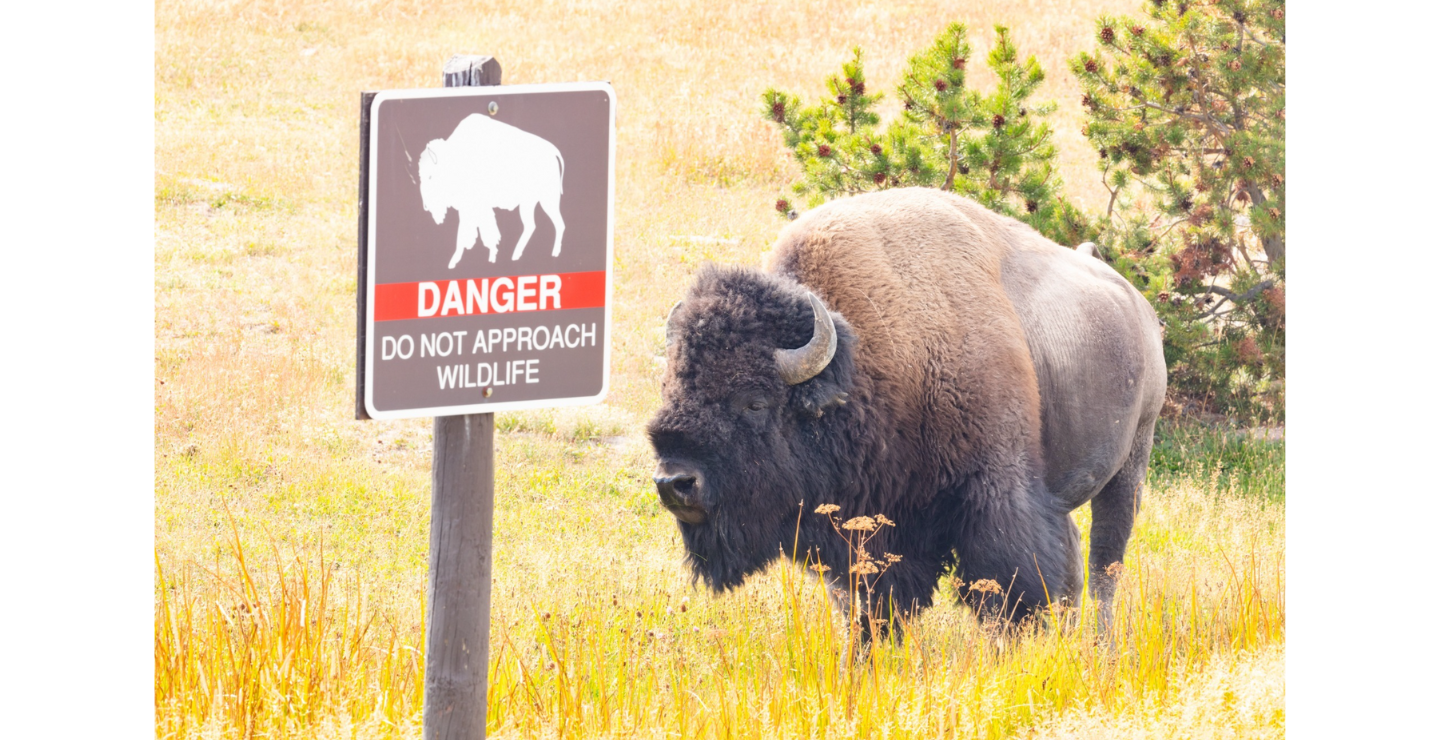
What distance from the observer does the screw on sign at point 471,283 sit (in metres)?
2.72

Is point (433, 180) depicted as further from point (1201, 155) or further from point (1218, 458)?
point (1218, 458)

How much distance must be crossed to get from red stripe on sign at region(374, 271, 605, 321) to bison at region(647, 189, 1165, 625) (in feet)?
4.95

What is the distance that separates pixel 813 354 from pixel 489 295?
6.73 feet

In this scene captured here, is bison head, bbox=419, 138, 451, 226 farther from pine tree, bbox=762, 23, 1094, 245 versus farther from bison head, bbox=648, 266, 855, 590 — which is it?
pine tree, bbox=762, 23, 1094, 245

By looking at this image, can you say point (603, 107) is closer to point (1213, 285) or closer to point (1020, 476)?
point (1020, 476)

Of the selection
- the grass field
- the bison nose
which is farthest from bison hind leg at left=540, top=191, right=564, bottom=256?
the bison nose

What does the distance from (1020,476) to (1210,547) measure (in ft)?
9.87

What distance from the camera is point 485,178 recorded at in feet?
9.12

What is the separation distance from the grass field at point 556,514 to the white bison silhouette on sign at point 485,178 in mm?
1439

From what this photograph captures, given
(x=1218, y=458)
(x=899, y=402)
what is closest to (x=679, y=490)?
(x=899, y=402)

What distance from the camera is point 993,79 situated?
75.8 ft

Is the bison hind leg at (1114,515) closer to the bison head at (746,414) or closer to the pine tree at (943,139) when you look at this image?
the bison head at (746,414)

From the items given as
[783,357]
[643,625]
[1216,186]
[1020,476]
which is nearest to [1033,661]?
[1020,476]

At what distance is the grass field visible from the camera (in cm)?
383
